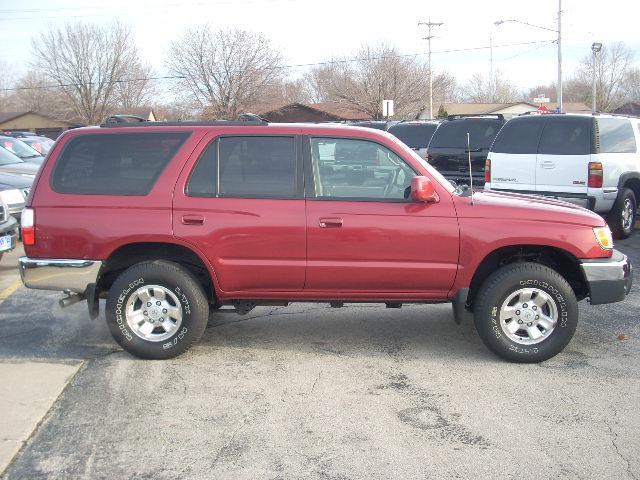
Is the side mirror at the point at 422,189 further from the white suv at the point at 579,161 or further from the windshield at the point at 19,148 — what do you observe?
the windshield at the point at 19,148

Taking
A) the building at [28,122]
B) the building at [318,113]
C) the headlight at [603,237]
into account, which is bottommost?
the headlight at [603,237]

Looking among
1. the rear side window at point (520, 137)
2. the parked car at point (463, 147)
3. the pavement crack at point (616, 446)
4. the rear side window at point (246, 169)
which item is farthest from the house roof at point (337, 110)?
the pavement crack at point (616, 446)

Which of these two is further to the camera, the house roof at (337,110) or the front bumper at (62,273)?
the house roof at (337,110)

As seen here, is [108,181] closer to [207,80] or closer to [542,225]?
[542,225]

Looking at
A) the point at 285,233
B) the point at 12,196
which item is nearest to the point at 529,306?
the point at 285,233

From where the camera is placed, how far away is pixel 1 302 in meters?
7.53

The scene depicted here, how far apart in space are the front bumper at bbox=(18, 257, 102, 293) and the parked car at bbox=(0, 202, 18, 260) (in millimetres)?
3539

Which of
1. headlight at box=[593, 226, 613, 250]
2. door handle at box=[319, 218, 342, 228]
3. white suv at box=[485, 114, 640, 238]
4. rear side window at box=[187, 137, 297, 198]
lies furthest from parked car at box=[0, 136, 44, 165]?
headlight at box=[593, 226, 613, 250]

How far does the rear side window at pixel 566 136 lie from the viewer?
403 inches

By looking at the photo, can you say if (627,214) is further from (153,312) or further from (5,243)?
(5,243)

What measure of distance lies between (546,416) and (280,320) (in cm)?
301

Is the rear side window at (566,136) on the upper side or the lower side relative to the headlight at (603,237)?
upper

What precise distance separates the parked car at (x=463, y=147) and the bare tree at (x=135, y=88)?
4718 centimetres

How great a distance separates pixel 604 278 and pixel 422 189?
1.61 meters
